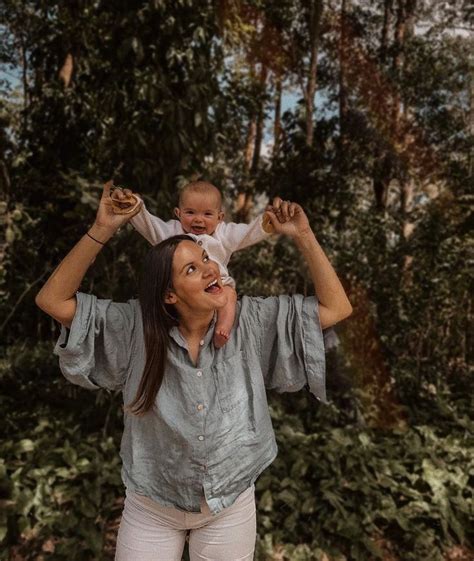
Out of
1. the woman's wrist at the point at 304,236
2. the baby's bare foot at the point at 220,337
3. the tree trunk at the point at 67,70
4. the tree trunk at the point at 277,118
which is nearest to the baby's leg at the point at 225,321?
the baby's bare foot at the point at 220,337

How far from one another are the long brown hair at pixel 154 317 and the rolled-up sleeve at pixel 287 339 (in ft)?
0.70

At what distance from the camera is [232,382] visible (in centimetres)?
140

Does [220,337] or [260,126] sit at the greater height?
[260,126]

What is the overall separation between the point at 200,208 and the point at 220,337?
1.76ft

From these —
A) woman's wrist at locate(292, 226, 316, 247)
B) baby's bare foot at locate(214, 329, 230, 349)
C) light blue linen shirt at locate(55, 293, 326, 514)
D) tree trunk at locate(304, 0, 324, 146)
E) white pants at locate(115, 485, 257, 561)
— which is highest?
tree trunk at locate(304, 0, 324, 146)

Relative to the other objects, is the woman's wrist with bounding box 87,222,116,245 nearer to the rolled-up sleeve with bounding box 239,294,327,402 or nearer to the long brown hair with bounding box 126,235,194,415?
the long brown hair with bounding box 126,235,194,415

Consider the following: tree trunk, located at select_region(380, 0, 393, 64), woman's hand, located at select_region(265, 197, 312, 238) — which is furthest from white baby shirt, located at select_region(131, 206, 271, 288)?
tree trunk, located at select_region(380, 0, 393, 64)

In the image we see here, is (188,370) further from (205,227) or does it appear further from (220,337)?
(205,227)

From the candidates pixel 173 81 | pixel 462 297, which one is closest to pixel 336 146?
pixel 462 297

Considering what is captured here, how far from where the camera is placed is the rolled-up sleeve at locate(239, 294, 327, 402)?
54.9 inches

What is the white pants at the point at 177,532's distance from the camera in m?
1.38

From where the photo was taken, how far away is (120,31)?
12.4ft

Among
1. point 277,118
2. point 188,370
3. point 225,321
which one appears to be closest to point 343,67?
point 277,118

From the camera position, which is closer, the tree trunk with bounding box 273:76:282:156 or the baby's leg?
the baby's leg
